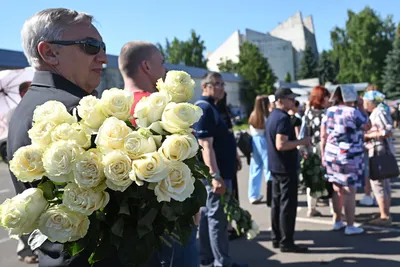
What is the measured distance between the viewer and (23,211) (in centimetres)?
120

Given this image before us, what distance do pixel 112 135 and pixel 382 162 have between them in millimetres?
4831

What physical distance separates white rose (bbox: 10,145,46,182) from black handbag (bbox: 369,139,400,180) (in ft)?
16.0

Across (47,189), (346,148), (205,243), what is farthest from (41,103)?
(346,148)

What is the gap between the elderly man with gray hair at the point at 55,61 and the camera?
1588 mm

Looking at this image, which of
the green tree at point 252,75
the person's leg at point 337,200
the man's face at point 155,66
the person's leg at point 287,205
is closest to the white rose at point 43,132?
the man's face at point 155,66

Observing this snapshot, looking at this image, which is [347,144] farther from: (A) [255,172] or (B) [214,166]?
(A) [255,172]

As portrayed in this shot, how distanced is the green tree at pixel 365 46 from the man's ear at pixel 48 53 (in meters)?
49.7

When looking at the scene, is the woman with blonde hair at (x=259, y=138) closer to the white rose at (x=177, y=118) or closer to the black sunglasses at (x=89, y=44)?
the black sunglasses at (x=89, y=44)

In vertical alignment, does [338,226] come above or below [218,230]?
below

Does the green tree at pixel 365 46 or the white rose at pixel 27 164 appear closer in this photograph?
the white rose at pixel 27 164

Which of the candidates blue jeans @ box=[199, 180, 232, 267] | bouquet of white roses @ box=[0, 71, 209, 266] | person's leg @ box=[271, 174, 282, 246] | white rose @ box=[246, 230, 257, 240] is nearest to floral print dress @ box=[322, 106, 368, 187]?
person's leg @ box=[271, 174, 282, 246]

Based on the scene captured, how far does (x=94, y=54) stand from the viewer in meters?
1.76

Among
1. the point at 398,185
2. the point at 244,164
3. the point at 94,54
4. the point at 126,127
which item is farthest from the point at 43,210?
the point at 244,164

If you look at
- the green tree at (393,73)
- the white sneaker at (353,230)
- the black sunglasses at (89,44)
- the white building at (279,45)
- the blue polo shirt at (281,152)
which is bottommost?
the white sneaker at (353,230)
